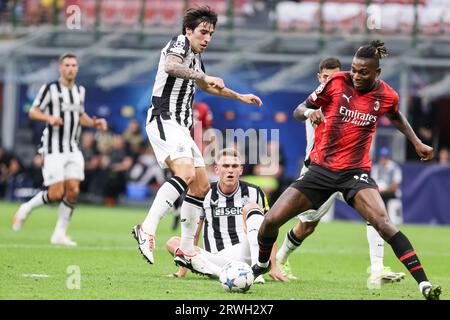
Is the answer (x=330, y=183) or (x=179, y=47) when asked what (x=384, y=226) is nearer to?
(x=330, y=183)

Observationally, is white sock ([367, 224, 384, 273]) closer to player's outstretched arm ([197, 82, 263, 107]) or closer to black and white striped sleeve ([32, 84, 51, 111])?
player's outstretched arm ([197, 82, 263, 107])

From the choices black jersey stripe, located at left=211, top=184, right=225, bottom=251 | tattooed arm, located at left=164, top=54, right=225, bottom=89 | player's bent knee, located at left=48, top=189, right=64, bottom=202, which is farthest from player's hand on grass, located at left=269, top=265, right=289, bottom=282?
player's bent knee, located at left=48, top=189, right=64, bottom=202

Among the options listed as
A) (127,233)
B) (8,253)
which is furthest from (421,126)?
(8,253)

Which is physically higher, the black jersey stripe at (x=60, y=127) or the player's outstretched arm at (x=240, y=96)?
the player's outstretched arm at (x=240, y=96)

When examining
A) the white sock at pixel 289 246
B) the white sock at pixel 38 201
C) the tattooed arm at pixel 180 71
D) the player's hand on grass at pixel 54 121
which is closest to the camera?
the tattooed arm at pixel 180 71

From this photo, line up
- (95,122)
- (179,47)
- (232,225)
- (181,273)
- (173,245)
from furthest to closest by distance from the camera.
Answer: (95,122) < (232,225) < (173,245) < (181,273) < (179,47)

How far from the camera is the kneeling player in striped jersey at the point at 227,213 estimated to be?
10.6 m

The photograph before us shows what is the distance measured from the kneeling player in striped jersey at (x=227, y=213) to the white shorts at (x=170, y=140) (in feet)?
2.18

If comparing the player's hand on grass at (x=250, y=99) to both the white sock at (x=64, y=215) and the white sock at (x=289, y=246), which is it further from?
the white sock at (x=64, y=215)

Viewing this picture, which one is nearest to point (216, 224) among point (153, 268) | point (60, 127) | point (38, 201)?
point (153, 268)

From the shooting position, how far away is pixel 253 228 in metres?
10.2

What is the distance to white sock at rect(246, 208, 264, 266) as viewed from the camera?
10062 millimetres

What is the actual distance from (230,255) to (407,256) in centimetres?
237

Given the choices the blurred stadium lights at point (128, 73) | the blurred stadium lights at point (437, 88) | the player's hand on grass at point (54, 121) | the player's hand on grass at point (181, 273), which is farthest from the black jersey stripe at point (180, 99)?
the blurred stadium lights at point (128, 73)
